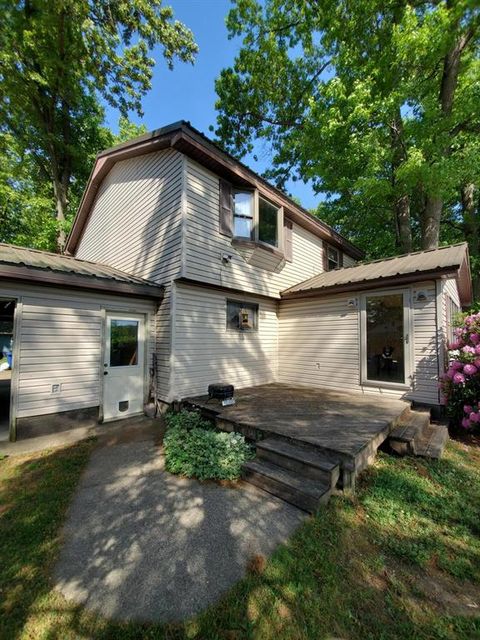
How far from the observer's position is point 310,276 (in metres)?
9.34

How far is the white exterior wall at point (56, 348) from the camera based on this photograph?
4.52m

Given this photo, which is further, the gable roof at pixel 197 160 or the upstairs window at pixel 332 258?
the upstairs window at pixel 332 258

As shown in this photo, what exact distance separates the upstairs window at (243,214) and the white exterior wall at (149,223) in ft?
5.07

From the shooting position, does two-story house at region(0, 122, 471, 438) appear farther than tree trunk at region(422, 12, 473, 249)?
No

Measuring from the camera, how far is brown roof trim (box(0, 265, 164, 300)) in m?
4.27

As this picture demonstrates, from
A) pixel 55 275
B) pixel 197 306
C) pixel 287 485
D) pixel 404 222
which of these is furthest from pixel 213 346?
pixel 404 222

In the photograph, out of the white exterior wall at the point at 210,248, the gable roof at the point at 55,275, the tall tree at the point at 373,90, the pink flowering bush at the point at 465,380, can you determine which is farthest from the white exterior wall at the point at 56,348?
the tall tree at the point at 373,90

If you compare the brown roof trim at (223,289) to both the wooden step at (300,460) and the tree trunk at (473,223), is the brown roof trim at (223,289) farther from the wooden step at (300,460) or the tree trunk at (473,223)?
the tree trunk at (473,223)

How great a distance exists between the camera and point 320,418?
4527 millimetres

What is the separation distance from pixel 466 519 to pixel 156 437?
4.39 meters

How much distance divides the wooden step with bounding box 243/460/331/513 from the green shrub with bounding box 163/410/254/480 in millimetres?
251

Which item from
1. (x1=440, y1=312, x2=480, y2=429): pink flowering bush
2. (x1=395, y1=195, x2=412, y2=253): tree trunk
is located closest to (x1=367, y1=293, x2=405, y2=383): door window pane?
(x1=440, y1=312, x2=480, y2=429): pink flowering bush

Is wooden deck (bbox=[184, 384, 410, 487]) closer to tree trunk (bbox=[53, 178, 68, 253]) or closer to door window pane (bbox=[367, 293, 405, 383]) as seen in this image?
door window pane (bbox=[367, 293, 405, 383])

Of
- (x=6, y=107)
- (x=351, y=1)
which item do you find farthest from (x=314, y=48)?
(x=6, y=107)
